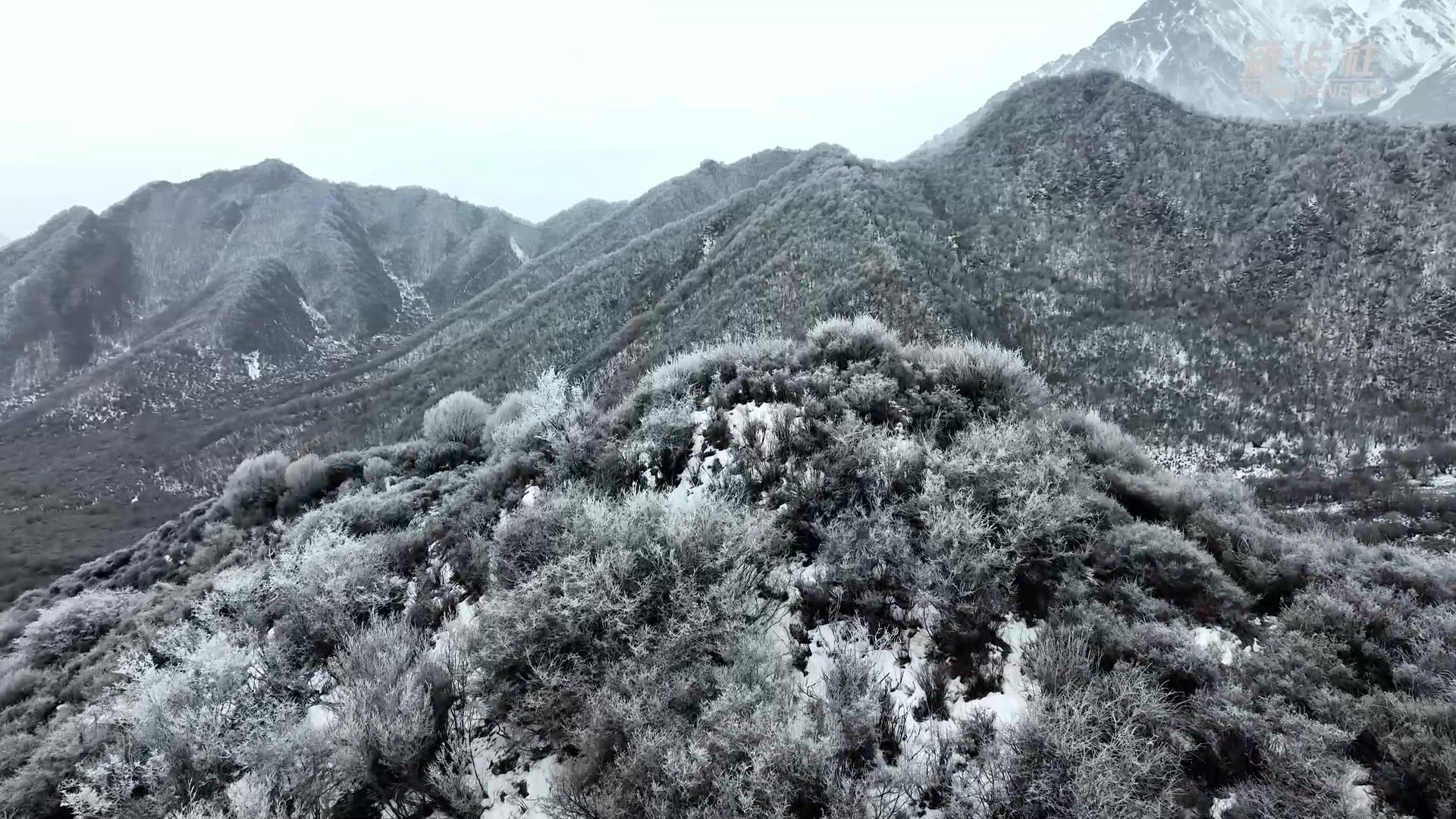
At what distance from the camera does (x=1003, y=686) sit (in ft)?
14.1

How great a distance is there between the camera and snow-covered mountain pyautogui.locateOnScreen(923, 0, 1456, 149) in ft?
215

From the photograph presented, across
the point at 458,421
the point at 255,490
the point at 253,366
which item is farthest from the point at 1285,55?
the point at 253,366

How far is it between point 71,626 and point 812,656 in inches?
513

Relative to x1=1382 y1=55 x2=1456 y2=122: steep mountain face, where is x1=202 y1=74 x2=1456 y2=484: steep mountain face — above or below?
below

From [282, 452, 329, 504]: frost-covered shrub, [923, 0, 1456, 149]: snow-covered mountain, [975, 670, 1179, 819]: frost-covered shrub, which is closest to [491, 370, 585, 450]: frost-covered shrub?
[282, 452, 329, 504]: frost-covered shrub

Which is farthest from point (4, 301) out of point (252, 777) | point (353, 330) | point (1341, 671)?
point (1341, 671)

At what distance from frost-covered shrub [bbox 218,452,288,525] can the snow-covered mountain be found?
217 feet

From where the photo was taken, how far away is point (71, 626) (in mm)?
9305

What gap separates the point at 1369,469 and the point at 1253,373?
714 centimetres

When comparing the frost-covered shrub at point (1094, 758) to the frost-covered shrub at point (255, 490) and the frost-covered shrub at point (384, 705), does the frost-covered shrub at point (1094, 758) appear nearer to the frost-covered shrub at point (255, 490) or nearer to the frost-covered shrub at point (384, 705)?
the frost-covered shrub at point (384, 705)

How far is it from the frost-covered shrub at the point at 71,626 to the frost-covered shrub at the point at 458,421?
593cm

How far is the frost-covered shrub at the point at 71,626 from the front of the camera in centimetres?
897

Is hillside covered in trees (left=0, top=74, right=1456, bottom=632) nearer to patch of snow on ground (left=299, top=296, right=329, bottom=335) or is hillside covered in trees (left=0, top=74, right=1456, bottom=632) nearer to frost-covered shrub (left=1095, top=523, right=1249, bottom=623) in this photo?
patch of snow on ground (left=299, top=296, right=329, bottom=335)

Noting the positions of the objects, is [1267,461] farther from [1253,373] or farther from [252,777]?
[252,777]
